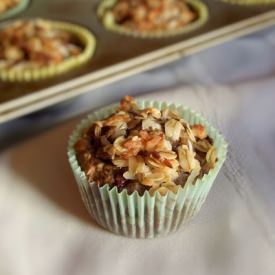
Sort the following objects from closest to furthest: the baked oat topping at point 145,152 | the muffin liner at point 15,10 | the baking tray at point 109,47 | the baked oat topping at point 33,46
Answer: the baked oat topping at point 145,152 → the baking tray at point 109,47 → the baked oat topping at point 33,46 → the muffin liner at point 15,10

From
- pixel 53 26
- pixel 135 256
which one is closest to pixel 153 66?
pixel 53 26

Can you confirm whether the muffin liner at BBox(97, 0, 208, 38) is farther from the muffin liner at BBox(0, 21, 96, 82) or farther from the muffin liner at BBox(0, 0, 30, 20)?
the muffin liner at BBox(0, 0, 30, 20)

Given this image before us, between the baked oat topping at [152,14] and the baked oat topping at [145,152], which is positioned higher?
the baked oat topping at [145,152]

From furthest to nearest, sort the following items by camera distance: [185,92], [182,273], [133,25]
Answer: [133,25] < [185,92] < [182,273]

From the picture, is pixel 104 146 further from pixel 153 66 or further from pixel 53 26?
pixel 53 26

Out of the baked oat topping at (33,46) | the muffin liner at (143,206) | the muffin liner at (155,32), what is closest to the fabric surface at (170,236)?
the muffin liner at (143,206)

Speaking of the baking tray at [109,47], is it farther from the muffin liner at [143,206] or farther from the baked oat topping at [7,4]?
the muffin liner at [143,206]

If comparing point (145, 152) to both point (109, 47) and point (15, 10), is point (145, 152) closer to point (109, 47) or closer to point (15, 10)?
point (109, 47)
